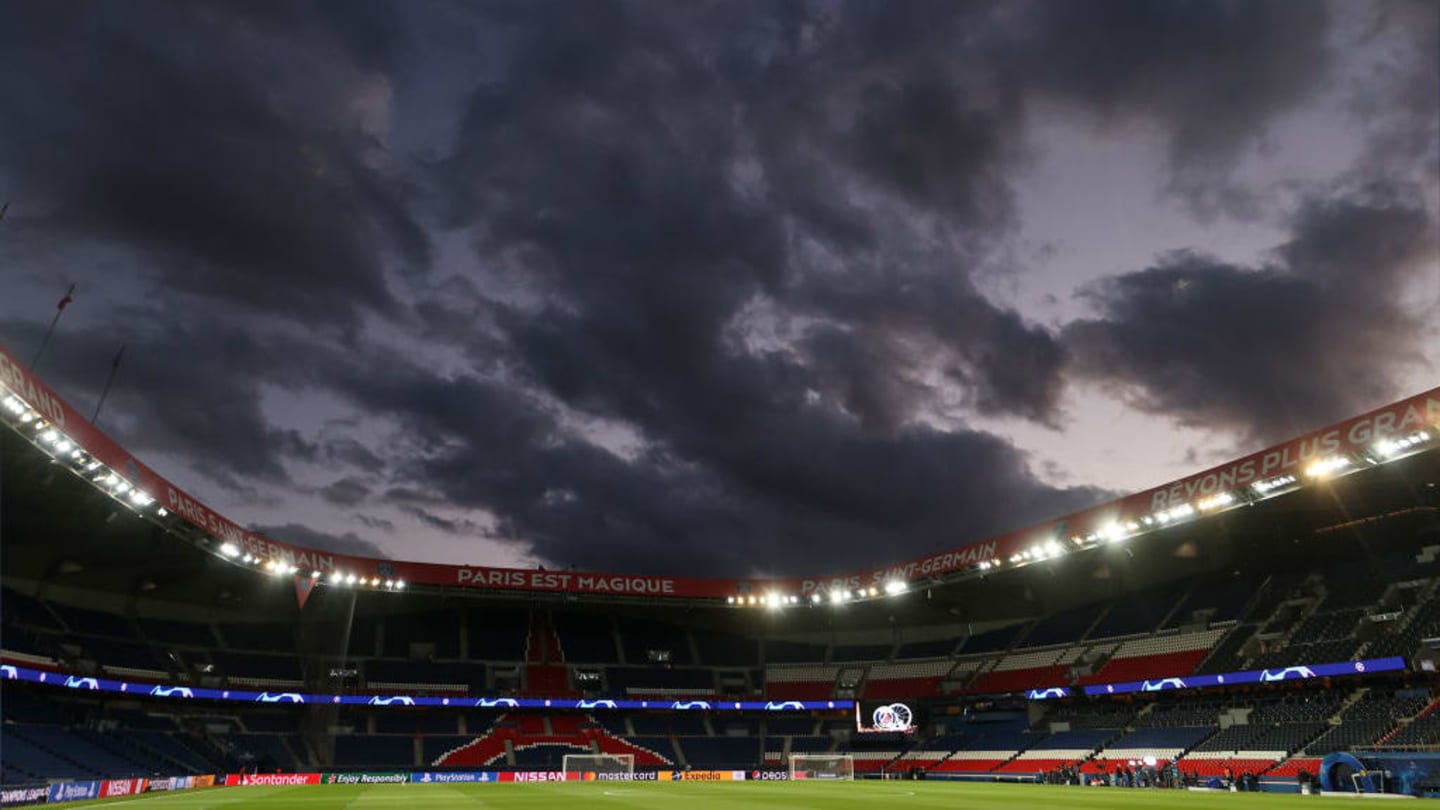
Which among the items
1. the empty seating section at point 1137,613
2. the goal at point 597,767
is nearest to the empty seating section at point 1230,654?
the empty seating section at point 1137,613

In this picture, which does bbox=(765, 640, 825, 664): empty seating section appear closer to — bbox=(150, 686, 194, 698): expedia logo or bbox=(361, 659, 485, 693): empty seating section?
bbox=(361, 659, 485, 693): empty seating section

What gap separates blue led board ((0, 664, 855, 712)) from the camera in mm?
44556

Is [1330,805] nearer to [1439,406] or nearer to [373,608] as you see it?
[1439,406]

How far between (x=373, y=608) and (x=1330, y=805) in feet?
194

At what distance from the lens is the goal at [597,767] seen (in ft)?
180


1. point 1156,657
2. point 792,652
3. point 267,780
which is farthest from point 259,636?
point 1156,657

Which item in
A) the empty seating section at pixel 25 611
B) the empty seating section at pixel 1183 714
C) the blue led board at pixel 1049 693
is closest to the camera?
the empty seating section at pixel 25 611

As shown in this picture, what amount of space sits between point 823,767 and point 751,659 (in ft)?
47.7

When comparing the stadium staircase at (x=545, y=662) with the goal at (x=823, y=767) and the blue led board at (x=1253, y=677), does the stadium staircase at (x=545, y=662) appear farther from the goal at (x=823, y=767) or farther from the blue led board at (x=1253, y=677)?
the blue led board at (x=1253, y=677)

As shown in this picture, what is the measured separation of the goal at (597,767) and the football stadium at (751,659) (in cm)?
28

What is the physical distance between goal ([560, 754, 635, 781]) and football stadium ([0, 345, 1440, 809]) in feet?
0.92

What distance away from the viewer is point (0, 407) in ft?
97.4

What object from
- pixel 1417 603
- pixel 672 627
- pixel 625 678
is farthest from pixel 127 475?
pixel 1417 603

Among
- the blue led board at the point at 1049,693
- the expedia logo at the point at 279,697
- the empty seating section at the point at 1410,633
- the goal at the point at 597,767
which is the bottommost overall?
the goal at the point at 597,767
